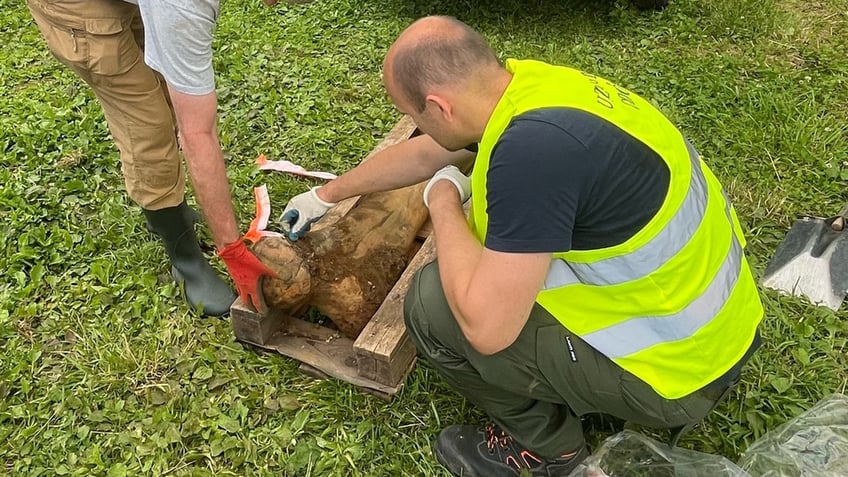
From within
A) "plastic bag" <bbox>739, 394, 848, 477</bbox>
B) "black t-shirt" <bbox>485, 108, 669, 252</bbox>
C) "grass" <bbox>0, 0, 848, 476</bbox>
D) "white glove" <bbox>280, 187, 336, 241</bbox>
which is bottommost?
"grass" <bbox>0, 0, 848, 476</bbox>

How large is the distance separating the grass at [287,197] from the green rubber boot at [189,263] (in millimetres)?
91

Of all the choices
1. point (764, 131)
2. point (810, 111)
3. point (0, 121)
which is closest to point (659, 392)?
point (764, 131)

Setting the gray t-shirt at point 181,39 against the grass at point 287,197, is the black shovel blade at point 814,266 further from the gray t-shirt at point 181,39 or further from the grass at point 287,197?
the gray t-shirt at point 181,39

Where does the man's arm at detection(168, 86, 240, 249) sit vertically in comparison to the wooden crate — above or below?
above

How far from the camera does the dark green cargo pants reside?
181 cm

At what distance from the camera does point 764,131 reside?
140 inches

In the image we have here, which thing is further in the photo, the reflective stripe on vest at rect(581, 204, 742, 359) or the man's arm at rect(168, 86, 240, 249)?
the man's arm at rect(168, 86, 240, 249)

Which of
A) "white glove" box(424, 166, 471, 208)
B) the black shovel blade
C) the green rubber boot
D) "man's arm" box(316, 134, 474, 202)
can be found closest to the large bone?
"man's arm" box(316, 134, 474, 202)

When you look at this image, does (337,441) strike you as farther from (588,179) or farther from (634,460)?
(588,179)

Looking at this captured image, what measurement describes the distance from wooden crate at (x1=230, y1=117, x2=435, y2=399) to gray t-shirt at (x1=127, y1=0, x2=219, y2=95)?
2.45ft

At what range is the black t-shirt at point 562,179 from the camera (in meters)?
1.46

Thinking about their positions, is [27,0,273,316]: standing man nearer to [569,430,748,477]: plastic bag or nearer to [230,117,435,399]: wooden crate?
[230,117,435,399]: wooden crate

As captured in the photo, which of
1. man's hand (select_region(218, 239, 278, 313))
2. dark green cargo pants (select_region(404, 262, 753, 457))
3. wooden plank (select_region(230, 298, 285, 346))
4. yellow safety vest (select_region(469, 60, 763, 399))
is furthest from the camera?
wooden plank (select_region(230, 298, 285, 346))

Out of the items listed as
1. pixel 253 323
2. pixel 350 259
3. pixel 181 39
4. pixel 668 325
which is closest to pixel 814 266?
pixel 668 325
